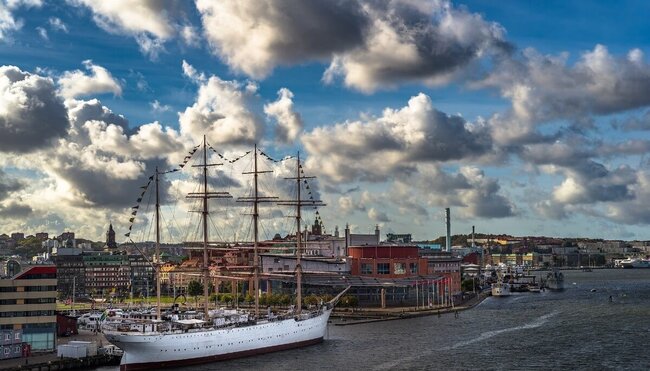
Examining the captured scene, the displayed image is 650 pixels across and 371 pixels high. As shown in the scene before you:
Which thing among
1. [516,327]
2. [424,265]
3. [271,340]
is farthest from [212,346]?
[424,265]

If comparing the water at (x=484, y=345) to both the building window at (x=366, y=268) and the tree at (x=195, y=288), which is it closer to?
the building window at (x=366, y=268)

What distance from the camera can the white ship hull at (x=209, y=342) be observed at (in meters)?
81.2

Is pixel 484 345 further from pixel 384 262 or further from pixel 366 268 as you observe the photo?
pixel 366 268

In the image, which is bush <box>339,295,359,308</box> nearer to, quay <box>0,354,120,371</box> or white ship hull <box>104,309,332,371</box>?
white ship hull <box>104,309,332,371</box>

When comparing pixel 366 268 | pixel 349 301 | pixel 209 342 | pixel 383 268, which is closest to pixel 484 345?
pixel 209 342

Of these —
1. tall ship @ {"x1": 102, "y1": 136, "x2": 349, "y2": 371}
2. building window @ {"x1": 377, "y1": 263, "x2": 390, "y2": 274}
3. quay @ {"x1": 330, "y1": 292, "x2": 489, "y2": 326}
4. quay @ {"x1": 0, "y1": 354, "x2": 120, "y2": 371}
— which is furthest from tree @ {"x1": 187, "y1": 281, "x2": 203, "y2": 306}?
quay @ {"x1": 0, "y1": 354, "x2": 120, "y2": 371}

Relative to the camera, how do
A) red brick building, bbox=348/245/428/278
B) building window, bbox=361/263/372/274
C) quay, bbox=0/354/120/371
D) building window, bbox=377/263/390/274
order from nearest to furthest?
quay, bbox=0/354/120/371 < red brick building, bbox=348/245/428/278 < building window, bbox=377/263/390/274 < building window, bbox=361/263/372/274

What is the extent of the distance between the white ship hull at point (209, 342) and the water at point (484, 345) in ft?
5.85

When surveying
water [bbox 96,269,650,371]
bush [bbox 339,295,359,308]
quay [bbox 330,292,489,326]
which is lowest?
water [bbox 96,269,650,371]

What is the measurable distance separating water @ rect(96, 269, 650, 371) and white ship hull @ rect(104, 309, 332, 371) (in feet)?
5.85

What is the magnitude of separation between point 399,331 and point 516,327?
1756 cm

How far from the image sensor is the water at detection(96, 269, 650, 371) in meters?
81.2

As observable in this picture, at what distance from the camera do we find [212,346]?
87312 millimetres

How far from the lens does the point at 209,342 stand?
87062 millimetres
